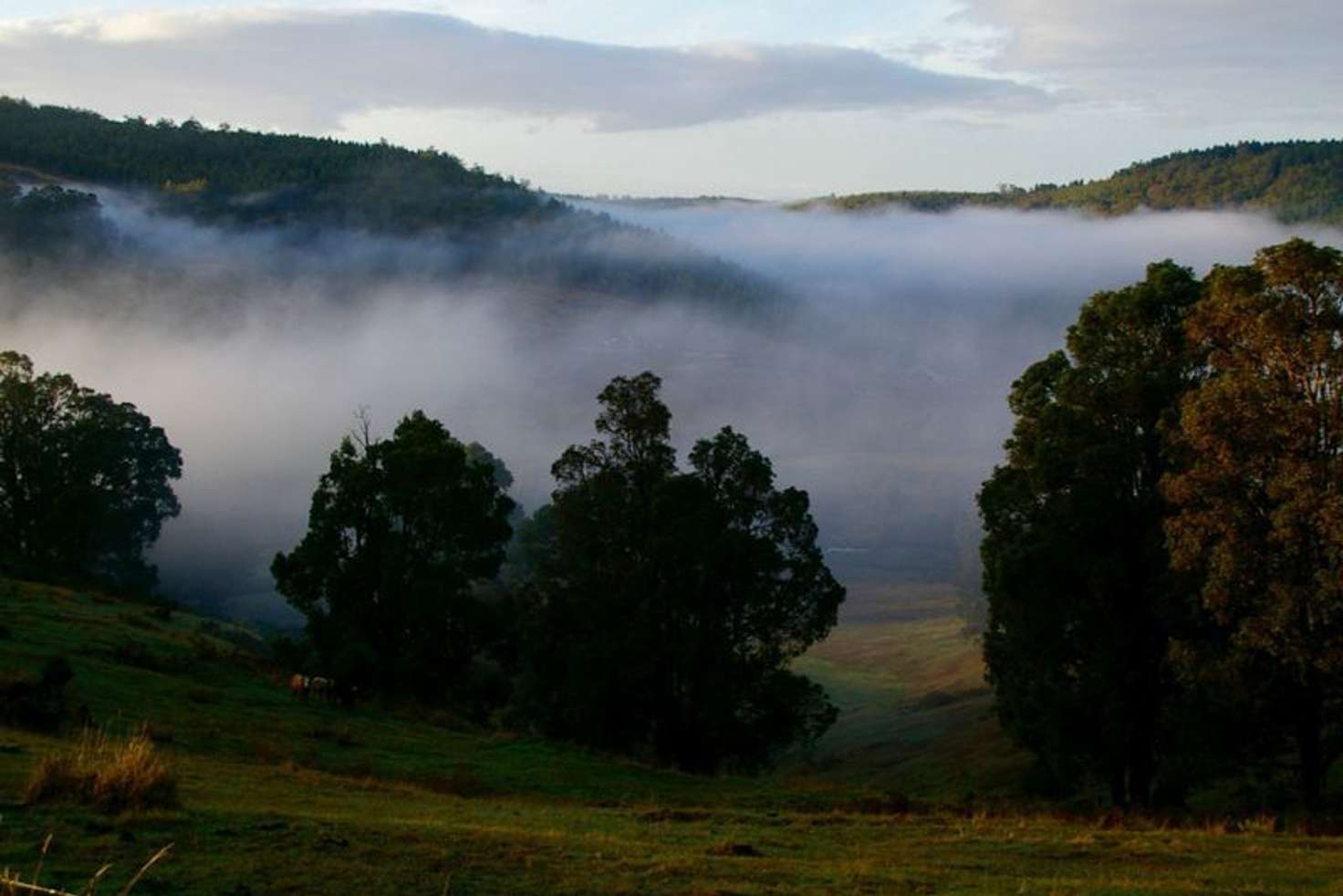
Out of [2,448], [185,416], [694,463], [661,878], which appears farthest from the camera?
[185,416]

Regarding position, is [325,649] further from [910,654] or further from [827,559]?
[827,559]

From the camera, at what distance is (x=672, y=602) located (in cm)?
4072

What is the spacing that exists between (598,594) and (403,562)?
7336mm

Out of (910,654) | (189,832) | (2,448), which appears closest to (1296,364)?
(189,832)

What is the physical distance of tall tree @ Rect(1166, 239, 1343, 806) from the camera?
27.5 m

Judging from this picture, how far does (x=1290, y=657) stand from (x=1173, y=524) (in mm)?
3781

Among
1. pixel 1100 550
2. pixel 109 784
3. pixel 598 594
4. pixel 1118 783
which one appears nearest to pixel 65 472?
pixel 598 594

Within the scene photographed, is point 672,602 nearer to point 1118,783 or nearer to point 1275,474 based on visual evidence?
point 1118,783

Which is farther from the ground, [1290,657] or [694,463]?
[694,463]

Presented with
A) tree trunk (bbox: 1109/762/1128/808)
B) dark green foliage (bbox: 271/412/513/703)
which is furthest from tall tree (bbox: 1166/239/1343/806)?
dark green foliage (bbox: 271/412/513/703)

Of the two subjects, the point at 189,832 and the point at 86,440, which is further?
the point at 86,440

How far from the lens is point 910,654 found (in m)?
115

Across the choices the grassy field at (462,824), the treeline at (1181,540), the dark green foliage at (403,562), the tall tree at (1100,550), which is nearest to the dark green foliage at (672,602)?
the dark green foliage at (403,562)

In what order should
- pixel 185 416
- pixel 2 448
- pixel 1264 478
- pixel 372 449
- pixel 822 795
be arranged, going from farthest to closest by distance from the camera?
pixel 185 416
pixel 2 448
pixel 372 449
pixel 1264 478
pixel 822 795
